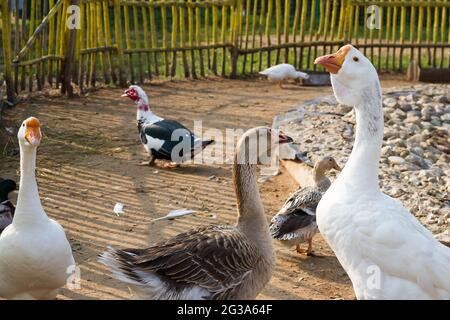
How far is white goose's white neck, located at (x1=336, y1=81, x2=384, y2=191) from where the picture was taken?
4.34 meters

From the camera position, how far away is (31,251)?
4.53 metres

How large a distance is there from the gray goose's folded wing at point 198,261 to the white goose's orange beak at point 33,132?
86 centimetres

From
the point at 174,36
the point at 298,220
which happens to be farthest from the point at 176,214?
Result: the point at 174,36

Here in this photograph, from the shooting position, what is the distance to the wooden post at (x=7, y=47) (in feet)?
33.2

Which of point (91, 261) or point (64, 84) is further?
point (64, 84)

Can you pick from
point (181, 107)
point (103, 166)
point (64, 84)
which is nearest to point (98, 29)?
point (64, 84)

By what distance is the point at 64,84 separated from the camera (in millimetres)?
11336

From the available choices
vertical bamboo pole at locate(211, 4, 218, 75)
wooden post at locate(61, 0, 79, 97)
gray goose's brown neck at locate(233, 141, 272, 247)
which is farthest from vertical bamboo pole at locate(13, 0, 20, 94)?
gray goose's brown neck at locate(233, 141, 272, 247)

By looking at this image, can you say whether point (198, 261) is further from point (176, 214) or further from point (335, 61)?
point (176, 214)

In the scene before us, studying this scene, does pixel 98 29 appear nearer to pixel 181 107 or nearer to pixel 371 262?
pixel 181 107

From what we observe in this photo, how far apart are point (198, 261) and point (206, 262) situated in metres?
0.05

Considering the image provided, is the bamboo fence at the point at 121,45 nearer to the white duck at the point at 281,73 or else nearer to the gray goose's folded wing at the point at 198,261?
the white duck at the point at 281,73

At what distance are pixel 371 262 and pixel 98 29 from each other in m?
8.60

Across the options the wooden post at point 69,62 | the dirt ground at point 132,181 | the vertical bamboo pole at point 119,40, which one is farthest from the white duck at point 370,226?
the vertical bamboo pole at point 119,40
